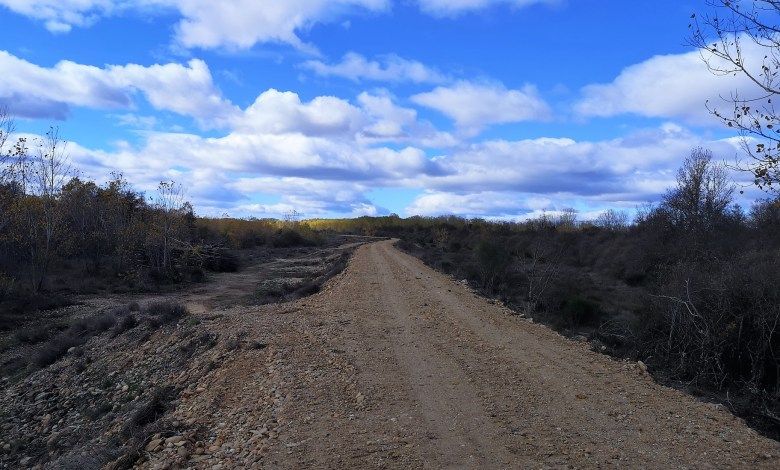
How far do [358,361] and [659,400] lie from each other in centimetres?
448

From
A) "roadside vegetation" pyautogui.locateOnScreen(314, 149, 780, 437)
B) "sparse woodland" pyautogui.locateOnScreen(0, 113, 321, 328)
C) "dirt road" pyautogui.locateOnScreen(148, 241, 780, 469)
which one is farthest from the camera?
"sparse woodland" pyautogui.locateOnScreen(0, 113, 321, 328)

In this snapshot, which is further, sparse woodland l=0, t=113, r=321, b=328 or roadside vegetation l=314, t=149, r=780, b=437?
sparse woodland l=0, t=113, r=321, b=328

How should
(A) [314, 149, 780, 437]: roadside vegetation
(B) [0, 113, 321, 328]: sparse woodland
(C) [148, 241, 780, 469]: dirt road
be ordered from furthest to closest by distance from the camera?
1. (B) [0, 113, 321, 328]: sparse woodland
2. (A) [314, 149, 780, 437]: roadside vegetation
3. (C) [148, 241, 780, 469]: dirt road

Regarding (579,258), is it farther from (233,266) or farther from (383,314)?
(383,314)

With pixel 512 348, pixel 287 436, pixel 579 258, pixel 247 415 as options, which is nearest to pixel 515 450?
pixel 287 436

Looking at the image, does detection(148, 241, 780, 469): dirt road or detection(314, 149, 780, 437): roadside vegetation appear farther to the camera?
detection(314, 149, 780, 437): roadside vegetation

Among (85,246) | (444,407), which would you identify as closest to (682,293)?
(444,407)

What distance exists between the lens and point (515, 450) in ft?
19.4

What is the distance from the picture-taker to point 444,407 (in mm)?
7293

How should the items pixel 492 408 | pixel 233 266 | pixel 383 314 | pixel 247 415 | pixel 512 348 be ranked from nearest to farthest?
pixel 492 408
pixel 247 415
pixel 512 348
pixel 383 314
pixel 233 266

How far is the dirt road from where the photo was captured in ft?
19.3

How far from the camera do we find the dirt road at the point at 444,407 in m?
5.88

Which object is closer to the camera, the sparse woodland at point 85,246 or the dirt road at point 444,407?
the dirt road at point 444,407

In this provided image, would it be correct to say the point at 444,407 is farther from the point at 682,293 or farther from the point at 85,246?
the point at 85,246
